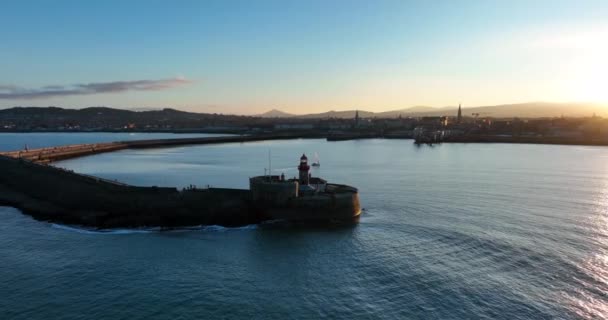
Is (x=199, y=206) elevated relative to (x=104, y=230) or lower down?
elevated

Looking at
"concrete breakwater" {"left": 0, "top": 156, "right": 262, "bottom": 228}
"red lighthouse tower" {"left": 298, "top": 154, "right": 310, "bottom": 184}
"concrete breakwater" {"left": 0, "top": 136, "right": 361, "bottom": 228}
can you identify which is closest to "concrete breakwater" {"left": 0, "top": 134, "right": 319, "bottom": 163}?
"concrete breakwater" {"left": 0, "top": 156, "right": 262, "bottom": 228}

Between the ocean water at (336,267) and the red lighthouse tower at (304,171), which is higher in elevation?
the red lighthouse tower at (304,171)

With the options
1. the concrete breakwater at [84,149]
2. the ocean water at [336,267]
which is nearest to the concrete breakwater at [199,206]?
the ocean water at [336,267]

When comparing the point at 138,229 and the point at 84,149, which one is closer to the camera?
the point at 138,229

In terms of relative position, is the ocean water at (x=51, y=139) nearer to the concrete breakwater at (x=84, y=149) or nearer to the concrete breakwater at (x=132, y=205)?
the concrete breakwater at (x=84, y=149)

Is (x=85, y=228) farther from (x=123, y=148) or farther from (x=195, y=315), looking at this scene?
(x=123, y=148)

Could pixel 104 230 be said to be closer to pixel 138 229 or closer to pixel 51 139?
pixel 138 229

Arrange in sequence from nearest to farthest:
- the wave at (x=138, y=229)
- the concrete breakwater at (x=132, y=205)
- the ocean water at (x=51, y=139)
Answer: the wave at (x=138, y=229) → the concrete breakwater at (x=132, y=205) → the ocean water at (x=51, y=139)

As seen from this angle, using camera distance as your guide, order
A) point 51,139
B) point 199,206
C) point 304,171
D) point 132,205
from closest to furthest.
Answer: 1. point 199,206
2. point 132,205
3. point 304,171
4. point 51,139

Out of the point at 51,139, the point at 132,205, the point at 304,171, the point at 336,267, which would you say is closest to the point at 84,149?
the point at 132,205
